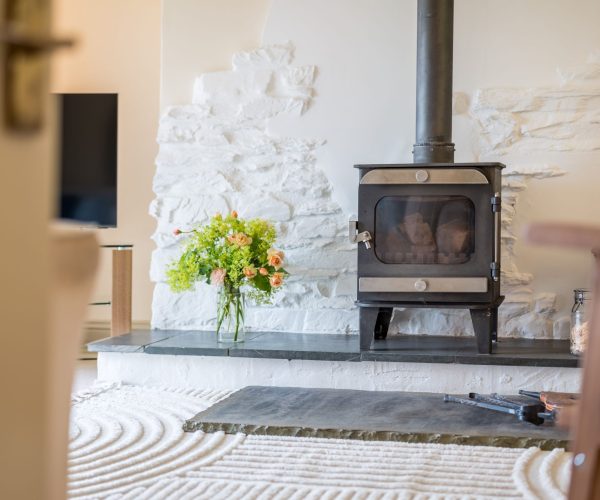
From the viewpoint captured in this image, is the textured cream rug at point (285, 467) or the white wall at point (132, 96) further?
the white wall at point (132, 96)

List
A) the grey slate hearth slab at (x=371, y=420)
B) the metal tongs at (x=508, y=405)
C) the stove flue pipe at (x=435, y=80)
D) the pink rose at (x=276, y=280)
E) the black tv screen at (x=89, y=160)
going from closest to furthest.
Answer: the grey slate hearth slab at (x=371, y=420), the metal tongs at (x=508, y=405), the pink rose at (x=276, y=280), the stove flue pipe at (x=435, y=80), the black tv screen at (x=89, y=160)

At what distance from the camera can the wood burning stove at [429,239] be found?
3660 mm

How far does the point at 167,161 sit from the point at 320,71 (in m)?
0.88

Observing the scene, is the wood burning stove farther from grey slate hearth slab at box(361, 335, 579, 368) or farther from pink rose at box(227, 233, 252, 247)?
pink rose at box(227, 233, 252, 247)

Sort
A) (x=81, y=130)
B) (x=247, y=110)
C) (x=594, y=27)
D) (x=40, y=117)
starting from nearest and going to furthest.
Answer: (x=40, y=117) < (x=594, y=27) < (x=247, y=110) < (x=81, y=130)

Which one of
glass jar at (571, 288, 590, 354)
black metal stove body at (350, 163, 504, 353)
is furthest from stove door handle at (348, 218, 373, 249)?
glass jar at (571, 288, 590, 354)

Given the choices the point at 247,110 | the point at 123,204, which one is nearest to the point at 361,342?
the point at 247,110

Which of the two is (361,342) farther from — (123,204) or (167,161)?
(123,204)

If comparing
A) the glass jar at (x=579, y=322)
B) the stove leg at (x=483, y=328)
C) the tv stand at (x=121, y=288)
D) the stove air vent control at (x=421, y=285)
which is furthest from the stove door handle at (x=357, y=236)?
the tv stand at (x=121, y=288)

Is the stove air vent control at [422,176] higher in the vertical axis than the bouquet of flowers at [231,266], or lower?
higher

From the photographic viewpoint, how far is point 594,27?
409 centimetres

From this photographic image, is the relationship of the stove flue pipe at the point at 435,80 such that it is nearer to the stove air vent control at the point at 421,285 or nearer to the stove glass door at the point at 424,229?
the stove glass door at the point at 424,229

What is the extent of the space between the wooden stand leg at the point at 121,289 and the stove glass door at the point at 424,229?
4.20 feet

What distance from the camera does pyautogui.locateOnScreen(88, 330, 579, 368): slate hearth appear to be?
360 cm
